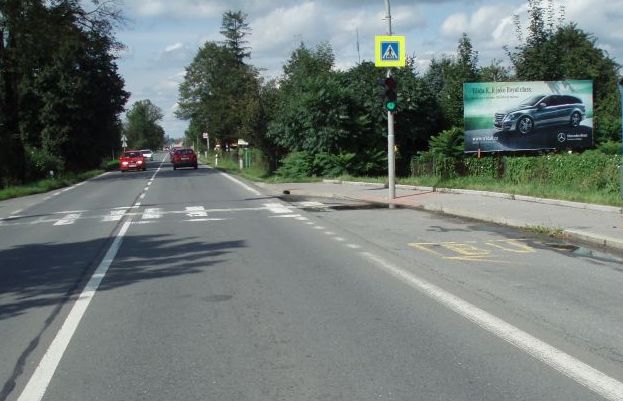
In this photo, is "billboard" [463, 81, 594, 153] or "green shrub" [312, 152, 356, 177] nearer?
"billboard" [463, 81, 594, 153]

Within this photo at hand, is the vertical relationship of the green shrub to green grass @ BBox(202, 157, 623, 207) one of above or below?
above

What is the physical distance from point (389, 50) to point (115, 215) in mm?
9065

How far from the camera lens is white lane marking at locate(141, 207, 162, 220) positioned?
58.9ft

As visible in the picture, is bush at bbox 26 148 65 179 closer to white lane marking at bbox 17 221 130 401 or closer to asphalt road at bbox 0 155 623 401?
asphalt road at bbox 0 155 623 401

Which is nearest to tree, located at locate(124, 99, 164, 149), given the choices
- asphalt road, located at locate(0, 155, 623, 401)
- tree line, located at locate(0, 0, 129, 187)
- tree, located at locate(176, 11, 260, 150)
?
tree, located at locate(176, 11, 260, 150)

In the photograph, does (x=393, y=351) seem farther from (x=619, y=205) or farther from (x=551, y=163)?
(x=551, y=163)

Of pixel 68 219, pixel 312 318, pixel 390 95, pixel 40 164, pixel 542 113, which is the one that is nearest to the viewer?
pixel 312 318

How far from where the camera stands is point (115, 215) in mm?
18906

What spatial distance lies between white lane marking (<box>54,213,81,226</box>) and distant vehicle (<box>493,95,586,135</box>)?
1857 cm

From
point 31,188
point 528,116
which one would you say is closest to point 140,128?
point 31,188

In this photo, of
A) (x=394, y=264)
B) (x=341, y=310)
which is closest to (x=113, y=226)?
(x=394, y=264)

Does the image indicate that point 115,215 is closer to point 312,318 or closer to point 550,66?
point 312,318

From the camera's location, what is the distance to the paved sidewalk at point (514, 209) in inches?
478

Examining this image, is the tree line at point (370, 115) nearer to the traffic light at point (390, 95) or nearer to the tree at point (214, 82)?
the traffic light at point (390, 95)
